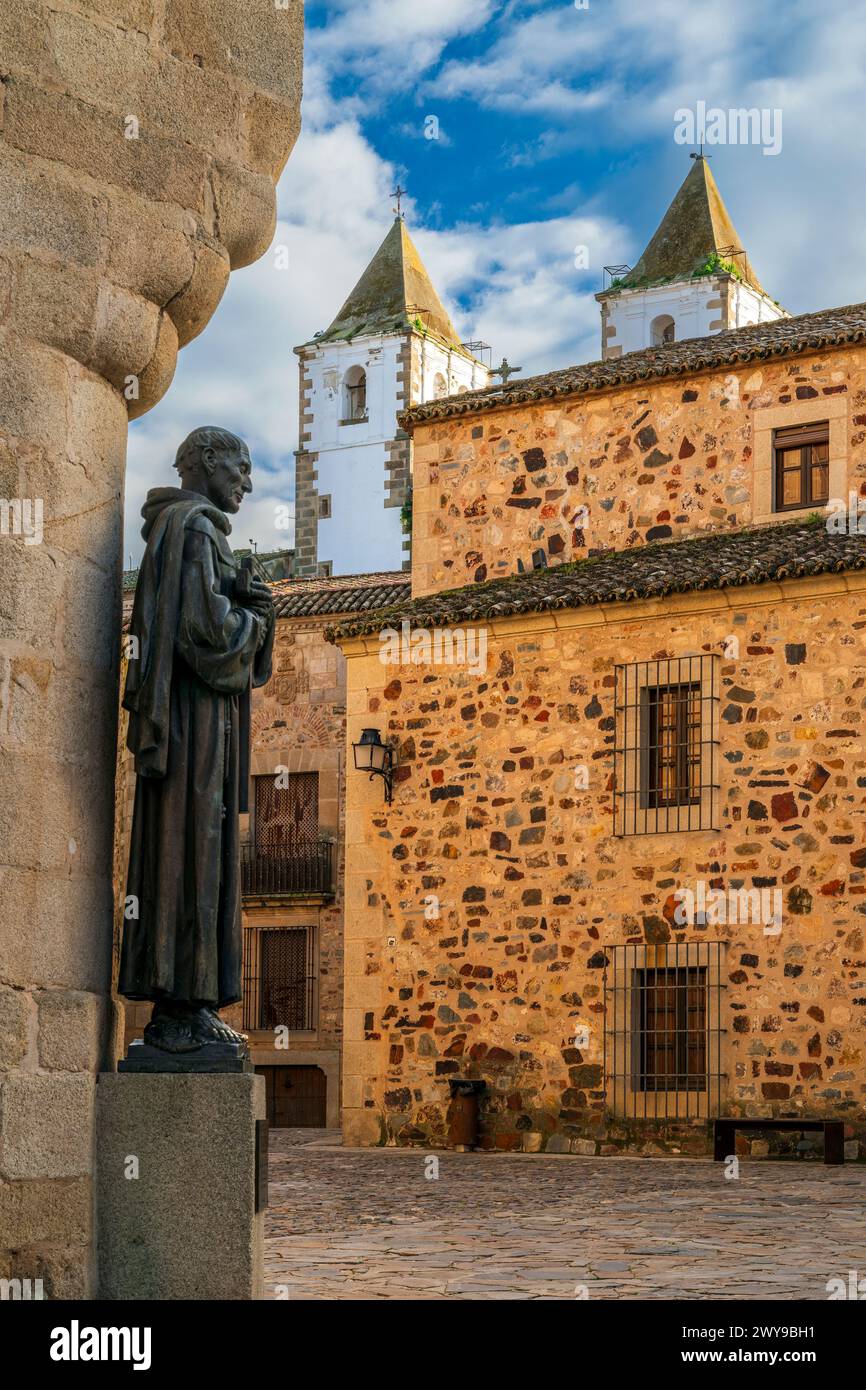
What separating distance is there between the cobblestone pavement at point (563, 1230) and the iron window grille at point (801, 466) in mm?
5927

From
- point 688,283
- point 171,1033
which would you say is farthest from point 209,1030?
point 688,283

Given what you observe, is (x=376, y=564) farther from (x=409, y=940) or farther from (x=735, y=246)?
(x=409, y=940)

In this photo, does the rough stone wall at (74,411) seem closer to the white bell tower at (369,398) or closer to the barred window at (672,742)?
the barred window at (672,742)

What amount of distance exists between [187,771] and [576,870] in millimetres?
11859

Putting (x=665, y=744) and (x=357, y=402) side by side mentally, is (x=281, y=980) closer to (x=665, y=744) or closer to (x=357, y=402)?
(x=665, y=744)

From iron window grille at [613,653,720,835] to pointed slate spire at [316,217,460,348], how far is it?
38991mm

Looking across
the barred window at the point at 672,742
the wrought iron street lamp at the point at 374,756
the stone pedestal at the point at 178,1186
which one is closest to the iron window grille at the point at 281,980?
the wrought iron street lamp at the point at 374,756

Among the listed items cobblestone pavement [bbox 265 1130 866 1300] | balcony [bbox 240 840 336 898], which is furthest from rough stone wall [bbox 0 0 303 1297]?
balcony [bbox 240 840 336 898]

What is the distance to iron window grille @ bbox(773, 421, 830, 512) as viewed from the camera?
17859mm

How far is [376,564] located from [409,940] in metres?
35.6

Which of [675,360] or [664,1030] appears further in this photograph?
[675,360]

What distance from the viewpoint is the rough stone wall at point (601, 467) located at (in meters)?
18.1

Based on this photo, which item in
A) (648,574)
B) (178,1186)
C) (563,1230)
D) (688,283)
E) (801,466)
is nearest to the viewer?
(178,1186)

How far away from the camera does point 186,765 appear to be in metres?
5.37
